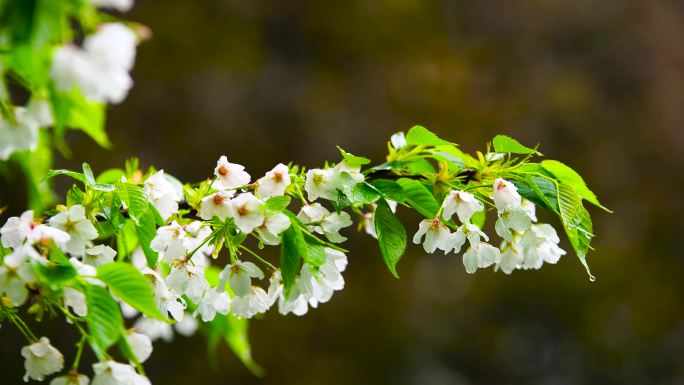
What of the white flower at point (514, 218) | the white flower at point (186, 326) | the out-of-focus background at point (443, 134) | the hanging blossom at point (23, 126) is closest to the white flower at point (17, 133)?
the hanging blossom at point (23, 126)

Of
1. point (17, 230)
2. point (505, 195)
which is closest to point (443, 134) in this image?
point (505, 195)

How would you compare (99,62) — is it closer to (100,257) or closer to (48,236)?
(48,236)

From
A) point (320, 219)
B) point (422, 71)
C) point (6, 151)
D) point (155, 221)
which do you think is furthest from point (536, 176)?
point (422, 71)

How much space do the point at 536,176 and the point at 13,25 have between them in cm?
52

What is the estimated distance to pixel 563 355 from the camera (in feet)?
14.6

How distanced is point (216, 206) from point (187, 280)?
3.4 inches

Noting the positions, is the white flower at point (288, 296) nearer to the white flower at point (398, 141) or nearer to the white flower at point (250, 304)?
the white flower at point (250, 304)

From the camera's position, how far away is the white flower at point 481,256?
89cm

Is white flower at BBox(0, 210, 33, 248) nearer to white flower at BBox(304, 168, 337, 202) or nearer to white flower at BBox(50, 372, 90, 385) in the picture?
white flower at BBox(50, 372, 90, 385)

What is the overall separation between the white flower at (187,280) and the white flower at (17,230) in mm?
144

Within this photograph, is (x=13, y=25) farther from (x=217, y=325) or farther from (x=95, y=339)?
→ (x=217, y=325)

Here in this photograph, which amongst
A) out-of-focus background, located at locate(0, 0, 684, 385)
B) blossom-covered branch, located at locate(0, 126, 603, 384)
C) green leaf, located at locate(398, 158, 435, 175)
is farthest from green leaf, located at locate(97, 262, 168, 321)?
out-of-focus background, located at locate(0, 0, 684, 385)

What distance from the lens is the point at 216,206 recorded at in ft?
2.69

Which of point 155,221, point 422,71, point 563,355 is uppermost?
point 155,221
